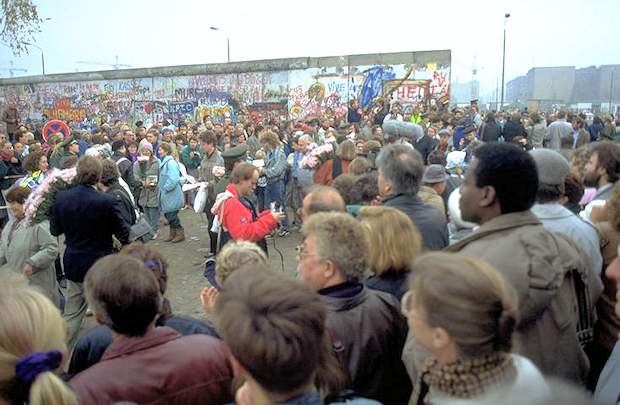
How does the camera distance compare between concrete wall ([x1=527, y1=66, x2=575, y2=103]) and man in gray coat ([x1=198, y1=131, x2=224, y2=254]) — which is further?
concrete wall ([x1=527, y1=66, x2=575, y2=103])

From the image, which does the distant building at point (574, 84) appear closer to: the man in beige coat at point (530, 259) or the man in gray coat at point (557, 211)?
the man in gray coat at point (557, 211)

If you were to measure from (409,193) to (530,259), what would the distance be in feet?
6.04

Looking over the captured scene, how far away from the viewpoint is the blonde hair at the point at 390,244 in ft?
9.70

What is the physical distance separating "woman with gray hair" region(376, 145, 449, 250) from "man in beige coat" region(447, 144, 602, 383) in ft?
3.96

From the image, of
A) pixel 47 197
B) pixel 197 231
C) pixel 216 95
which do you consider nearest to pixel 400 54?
pixel 216 95

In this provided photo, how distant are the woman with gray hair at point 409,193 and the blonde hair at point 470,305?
2.07 m

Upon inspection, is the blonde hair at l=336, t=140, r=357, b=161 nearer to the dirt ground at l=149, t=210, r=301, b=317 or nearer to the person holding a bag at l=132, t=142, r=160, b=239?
the dirt ground at l=149, t=210, r=301, b=317

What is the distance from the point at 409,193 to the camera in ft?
13.3

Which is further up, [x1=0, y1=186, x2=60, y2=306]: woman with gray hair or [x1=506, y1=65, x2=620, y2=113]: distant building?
[x1=506, y1=65, x2=620, y2=113]: distant building

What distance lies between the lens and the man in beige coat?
2.24 meters

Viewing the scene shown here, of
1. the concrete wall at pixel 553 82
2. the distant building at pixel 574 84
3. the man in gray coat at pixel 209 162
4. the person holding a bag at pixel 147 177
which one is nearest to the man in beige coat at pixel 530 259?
the man in gray coat at pixel 209 162

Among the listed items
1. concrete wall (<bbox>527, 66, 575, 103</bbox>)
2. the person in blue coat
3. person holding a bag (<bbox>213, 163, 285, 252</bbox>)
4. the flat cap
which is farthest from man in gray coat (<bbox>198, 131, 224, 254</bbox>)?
concrete wall (<bbox>527, 66, 575, 103</bbox>)

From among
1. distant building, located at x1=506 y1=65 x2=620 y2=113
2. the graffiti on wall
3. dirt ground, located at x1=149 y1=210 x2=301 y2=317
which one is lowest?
dirt ground, located at x1=149 y1=210 x2=301 y2=317

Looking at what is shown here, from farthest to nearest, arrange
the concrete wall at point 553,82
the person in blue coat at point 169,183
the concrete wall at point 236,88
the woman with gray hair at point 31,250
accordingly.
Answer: the concrete wall at point 553,82, the concrete wall at point 236,88, the person in blue coat at point 169,183, the woman with gray hair at point 31,250
